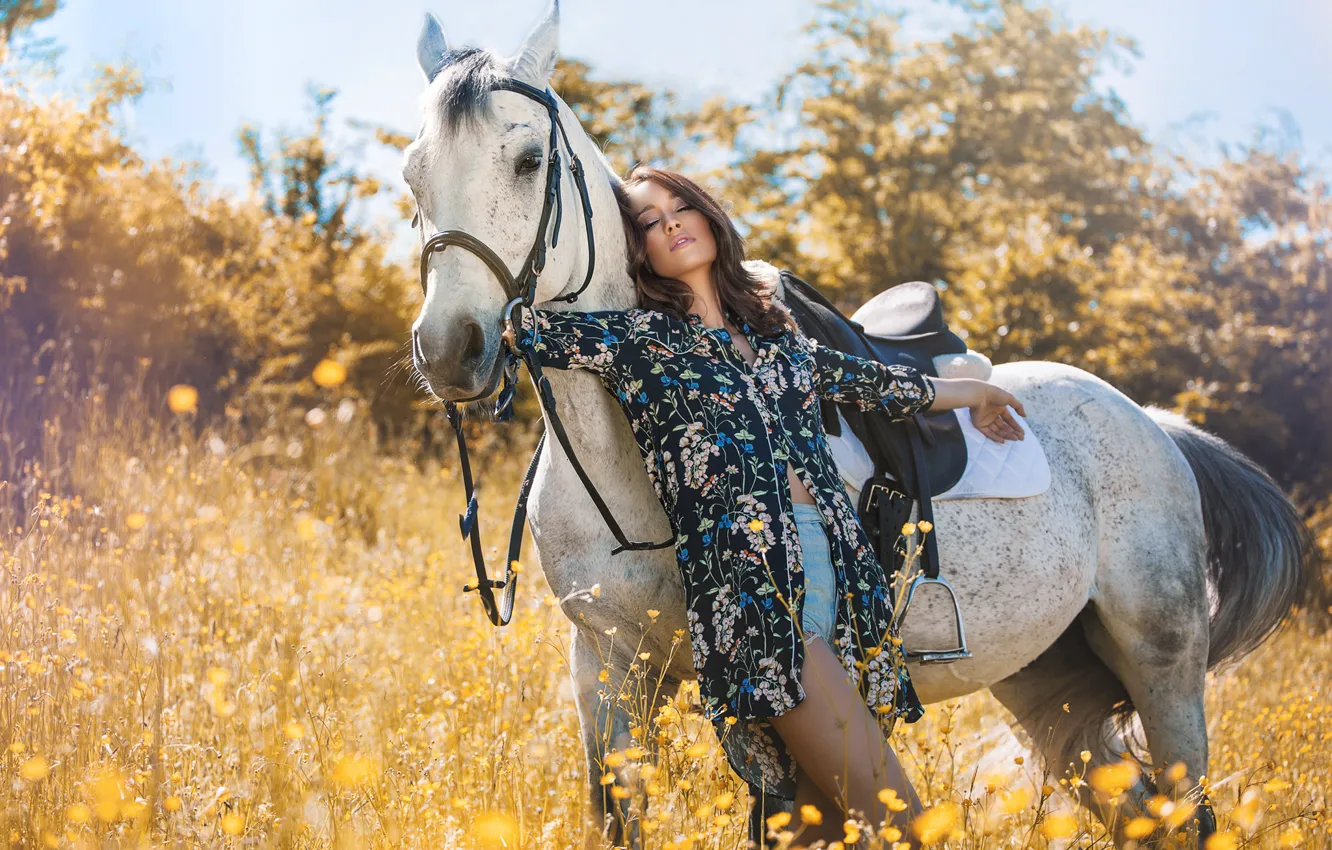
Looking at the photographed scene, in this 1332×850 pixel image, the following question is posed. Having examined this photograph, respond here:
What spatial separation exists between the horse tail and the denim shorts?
1.92 m

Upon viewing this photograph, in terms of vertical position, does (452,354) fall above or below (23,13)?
below

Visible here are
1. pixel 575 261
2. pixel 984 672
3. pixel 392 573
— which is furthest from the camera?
pixel 392 573

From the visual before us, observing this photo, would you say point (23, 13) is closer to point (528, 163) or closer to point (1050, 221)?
point (528, 163)

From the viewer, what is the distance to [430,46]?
8.51 ft

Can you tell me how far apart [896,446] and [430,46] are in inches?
66.5

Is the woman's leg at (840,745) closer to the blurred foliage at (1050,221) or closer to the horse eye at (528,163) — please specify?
the horse eye at (528,163)

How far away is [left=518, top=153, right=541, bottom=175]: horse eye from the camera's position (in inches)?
87.4

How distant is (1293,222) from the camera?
42.2 feet

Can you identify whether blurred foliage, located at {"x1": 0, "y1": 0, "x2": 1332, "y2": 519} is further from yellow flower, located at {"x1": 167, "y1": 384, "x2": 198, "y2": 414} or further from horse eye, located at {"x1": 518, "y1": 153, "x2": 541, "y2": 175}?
horse eye, located at {"x1": 518, "y1": 153, "x2": 541, "y2": 175}

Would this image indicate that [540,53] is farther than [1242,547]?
No

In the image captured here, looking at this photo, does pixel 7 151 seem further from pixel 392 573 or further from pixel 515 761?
pixel 515 761

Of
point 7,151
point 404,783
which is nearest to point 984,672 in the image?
point 404,783

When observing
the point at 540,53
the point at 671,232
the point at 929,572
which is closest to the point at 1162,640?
the point at 929,572

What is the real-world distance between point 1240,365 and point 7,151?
12.6m
